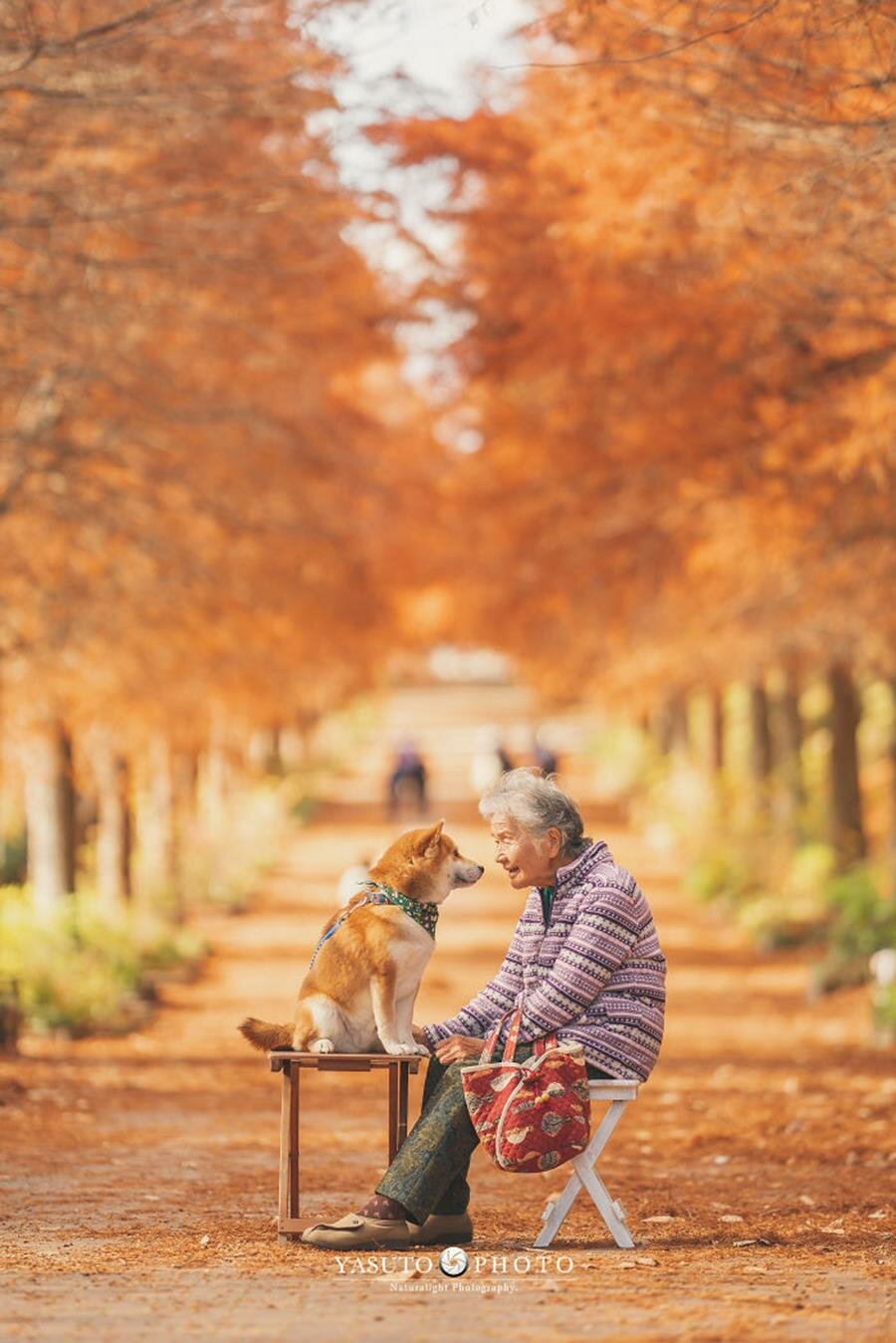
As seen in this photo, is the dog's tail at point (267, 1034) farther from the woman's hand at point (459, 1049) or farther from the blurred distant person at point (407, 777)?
the blurred distant person at point (407, 777)

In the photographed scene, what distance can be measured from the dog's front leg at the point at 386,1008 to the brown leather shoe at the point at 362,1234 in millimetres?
506

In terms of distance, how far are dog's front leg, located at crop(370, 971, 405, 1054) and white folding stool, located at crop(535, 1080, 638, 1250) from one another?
616 mm

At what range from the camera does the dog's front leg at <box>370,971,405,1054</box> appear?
613 centimetres

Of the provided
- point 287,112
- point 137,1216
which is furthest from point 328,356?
point 137,1216

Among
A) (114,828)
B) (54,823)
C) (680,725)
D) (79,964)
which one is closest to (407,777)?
(680,725)

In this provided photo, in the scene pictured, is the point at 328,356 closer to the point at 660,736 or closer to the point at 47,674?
the point at 47,674

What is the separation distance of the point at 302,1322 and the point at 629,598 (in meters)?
12.3

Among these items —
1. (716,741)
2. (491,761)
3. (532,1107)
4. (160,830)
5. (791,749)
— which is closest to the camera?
(532,1107)

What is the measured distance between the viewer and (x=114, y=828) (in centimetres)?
2136

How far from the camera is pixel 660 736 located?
153 feet

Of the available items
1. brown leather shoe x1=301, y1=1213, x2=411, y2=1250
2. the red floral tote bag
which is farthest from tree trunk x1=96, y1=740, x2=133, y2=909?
the red floral tote bag

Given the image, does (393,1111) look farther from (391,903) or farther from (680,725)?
(680,725)

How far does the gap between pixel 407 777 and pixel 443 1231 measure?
33.5 metres

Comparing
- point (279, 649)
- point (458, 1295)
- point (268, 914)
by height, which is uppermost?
point (458, 1295)
